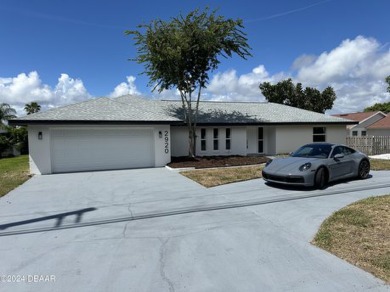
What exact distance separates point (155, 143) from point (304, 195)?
9.42 metres

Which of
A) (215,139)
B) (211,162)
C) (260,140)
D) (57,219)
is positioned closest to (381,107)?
(260,140)

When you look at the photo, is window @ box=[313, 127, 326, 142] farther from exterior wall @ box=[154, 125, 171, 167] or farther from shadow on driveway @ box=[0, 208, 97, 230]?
shadow on driveway @ box=[0, 208, 97, 230]

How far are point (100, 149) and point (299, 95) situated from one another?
3604 cm

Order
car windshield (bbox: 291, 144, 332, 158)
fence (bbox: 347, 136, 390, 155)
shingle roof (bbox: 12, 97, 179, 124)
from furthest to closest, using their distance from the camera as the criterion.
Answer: fence (bbox: 347, 136, 390, 155)
shingle roof (bbox: 12, 97, 179, 124)
car windshield (bbox: 291, 144, 332, 158)

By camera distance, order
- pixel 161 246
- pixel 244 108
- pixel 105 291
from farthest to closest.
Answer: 1. pixel 244 108
2. pixel 161 246
3. pixel 105 291

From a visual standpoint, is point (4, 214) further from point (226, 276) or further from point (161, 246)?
point (226, 276)

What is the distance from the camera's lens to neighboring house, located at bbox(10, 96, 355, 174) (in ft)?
46.5

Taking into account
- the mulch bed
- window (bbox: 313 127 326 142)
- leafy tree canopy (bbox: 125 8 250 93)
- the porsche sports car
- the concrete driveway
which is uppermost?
leafy tree canopy (bbox: 125 8 250 93)

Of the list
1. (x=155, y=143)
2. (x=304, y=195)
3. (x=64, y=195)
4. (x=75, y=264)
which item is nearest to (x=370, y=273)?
(x=75, y=264)

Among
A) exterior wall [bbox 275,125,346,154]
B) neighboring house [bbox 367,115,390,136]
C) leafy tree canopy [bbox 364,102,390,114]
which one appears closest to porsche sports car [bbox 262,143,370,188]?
exterior wall [bbox 275,125,346,154]

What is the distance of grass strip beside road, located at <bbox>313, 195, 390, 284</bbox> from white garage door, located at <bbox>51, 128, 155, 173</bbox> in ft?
36.6

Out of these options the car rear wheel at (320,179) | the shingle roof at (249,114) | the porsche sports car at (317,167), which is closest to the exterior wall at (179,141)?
the shingle roof at (249,114)

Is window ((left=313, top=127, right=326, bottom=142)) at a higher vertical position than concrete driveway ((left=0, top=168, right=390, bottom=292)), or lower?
higher

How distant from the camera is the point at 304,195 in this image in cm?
806
